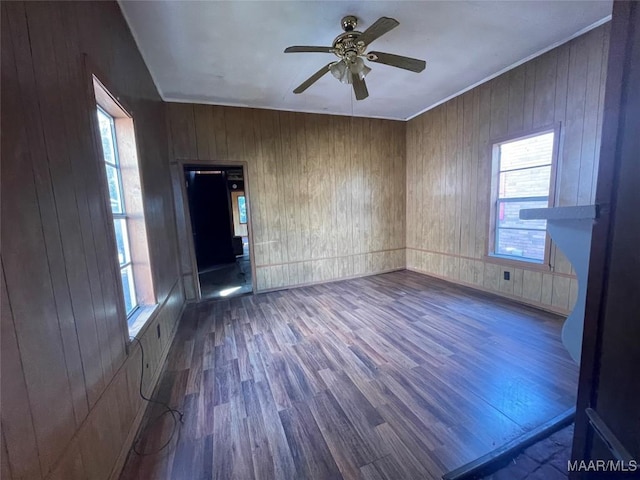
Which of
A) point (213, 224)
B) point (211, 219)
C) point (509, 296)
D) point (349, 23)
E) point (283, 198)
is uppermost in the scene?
point (349, 23)

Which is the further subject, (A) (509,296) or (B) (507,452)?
(A) (509,296)

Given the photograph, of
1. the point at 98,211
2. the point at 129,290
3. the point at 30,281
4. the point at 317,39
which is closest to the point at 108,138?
the point at 98,211

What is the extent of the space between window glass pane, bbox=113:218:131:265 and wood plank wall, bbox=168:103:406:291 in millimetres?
1887

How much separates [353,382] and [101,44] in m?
2.86

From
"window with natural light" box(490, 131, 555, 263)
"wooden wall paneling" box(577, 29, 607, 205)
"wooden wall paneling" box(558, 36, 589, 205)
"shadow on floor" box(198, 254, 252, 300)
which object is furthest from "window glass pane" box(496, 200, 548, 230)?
"shadow on floor" box(198, 254, 252, 300)

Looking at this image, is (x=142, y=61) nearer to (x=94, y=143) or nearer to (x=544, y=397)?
(x=94, y=143)

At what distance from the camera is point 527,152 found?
3184 millimetres

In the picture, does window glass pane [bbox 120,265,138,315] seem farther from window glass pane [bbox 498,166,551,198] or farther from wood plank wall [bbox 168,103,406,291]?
window glass pane [bbox 498,166,551,198]

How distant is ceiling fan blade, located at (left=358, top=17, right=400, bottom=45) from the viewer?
5.90ft

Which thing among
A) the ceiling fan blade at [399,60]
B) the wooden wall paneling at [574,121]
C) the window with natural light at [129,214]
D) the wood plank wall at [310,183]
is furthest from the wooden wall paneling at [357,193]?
the window with natural light at [129,214]

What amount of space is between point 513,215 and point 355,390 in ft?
10.3

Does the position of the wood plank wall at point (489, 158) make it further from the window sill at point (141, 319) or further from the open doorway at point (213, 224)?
the window sill at point (141, 319)

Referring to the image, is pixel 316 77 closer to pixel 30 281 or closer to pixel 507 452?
pixel 30 281

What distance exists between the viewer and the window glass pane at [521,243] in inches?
123
